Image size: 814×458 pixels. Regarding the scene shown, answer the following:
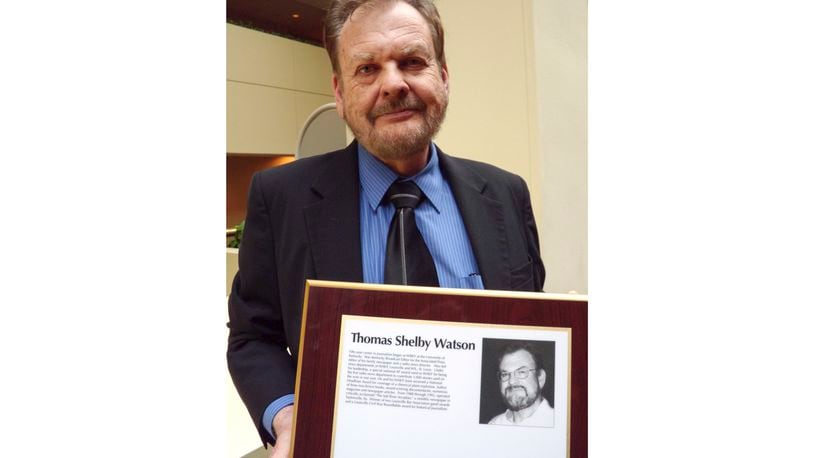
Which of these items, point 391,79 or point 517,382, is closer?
point 517,382

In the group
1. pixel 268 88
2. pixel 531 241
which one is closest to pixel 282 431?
pixel 531 241

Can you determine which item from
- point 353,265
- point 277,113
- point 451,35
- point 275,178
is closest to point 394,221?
point 353,265

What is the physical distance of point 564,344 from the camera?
68 cm

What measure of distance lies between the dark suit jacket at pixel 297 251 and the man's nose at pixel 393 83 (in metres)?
0.18

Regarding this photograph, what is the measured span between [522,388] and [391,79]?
563 mm

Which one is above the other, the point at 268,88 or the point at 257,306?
the point at 268,88

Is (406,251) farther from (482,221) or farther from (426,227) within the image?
(482,221)

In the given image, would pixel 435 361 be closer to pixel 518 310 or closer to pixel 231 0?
pixel 518 310

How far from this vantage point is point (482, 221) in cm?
109

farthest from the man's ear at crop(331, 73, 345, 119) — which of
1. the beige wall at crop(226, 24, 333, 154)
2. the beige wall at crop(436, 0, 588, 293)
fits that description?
the beige wall at crop(226, 24, 333, 154)

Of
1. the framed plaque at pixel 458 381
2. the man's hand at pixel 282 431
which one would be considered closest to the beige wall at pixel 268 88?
the man's hand at pixel 282 431
